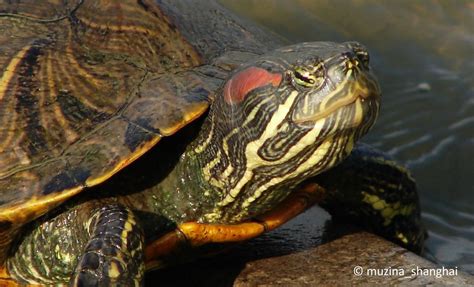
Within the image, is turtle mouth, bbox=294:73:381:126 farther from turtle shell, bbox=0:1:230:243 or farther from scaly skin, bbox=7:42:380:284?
turtle shell, bbox=0:1:230:243

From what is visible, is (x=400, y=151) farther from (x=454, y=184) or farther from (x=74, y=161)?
(x=74, y=161)

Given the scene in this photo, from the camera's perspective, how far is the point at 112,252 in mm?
4152

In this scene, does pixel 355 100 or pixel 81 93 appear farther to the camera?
pixel 81 93

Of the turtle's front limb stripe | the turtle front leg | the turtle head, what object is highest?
the turtle head

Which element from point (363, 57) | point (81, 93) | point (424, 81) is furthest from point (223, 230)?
point (424, 81)

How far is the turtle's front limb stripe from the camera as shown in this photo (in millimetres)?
4754

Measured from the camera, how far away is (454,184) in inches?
304

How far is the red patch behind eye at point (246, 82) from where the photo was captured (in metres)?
4.34

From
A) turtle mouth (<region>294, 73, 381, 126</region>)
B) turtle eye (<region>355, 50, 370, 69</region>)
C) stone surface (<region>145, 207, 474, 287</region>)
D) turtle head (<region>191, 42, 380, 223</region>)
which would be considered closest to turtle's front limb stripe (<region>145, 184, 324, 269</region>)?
turtle head (<region>191, 42, 380, 223</region>)

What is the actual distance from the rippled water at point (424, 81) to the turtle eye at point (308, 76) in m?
2.86

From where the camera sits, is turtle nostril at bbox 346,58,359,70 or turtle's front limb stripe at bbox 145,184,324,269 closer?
turtle nostril at bbox 346,58,359,70

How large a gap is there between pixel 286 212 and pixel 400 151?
352 centimetres

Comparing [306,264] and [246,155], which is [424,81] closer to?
[306,264]

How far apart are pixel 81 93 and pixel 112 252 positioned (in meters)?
1.18
